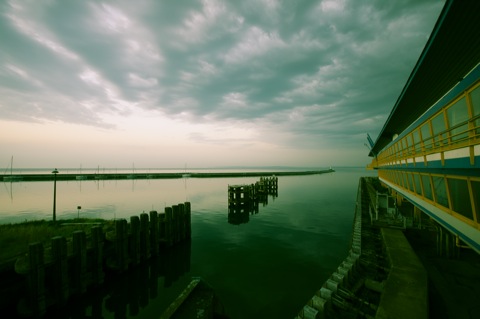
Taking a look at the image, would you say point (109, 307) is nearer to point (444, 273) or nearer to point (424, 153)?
point (424, 153)

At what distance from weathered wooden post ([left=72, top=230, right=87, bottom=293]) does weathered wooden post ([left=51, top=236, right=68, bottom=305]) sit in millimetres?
442

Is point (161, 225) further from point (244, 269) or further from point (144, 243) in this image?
point (244, 269)

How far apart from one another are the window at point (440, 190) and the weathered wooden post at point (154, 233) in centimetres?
1319

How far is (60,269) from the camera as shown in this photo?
7.85 m

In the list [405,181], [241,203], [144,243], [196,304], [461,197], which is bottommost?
[241,203]

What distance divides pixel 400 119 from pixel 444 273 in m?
13.2

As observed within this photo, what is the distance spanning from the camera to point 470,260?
1085 centimetres

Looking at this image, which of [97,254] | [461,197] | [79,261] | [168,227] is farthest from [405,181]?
[79,261]

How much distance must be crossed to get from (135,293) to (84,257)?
9.58ft

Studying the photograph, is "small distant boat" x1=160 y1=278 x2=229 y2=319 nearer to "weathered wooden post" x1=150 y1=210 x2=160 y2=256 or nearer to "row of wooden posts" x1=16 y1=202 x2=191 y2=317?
"row of wooden posts" x1=16 y1=202 x2=191 y2=317

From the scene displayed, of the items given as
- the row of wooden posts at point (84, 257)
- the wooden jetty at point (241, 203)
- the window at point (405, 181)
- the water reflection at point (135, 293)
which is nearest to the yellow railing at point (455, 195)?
the window at point (405, 181)

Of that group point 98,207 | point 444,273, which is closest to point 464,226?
point 444,273

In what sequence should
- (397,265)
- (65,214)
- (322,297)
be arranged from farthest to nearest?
(65,214) → (397,265) → (322,297)

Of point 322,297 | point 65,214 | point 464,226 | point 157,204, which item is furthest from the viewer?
point 157,204
